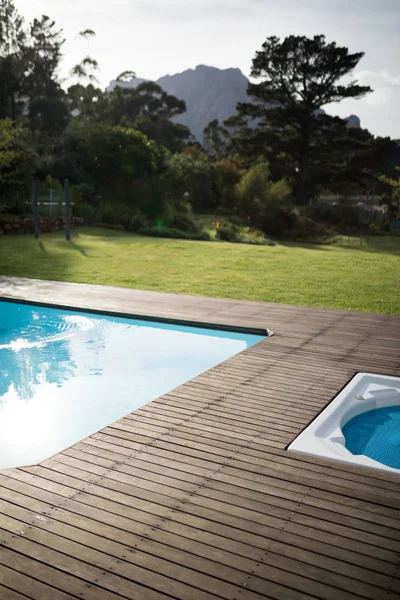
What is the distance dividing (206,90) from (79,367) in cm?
14738

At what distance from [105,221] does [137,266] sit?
7.98 m

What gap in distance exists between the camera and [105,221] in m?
19.1

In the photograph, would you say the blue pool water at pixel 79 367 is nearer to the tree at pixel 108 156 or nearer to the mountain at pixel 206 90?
the tree at pixel 108 156

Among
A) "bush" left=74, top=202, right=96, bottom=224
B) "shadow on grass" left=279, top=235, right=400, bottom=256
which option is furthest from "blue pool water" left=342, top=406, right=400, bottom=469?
"shadow on grass" left=279, top=235, right=400, bottom=256

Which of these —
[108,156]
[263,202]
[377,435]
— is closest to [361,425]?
[377,435]

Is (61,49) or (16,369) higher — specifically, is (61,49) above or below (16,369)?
above

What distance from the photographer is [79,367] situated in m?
6.27

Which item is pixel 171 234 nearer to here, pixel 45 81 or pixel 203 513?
pixel 203 513

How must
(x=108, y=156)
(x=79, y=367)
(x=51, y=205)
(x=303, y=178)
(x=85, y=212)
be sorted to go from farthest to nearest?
(x=303, y=178) < (x=108, y=156) < (x=85, y=212) < (x=51, y=205) < (x=79, y=367)

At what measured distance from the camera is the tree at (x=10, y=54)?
36281 millimetres

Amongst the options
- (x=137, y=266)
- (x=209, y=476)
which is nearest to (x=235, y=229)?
(x=137, y=266)

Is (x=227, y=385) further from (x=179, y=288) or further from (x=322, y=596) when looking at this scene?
(x=179, y=288)

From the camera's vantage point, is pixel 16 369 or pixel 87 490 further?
pixel 16 369

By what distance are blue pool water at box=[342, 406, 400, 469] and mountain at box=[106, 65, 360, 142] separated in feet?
441
